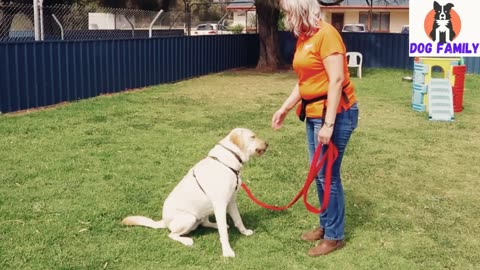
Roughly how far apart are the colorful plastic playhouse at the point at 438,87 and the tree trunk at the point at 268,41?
8732mm

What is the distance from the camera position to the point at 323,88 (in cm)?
408

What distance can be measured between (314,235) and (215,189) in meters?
1.00

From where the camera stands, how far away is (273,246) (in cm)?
Result: 461

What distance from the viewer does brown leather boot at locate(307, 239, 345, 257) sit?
4438 millimetres

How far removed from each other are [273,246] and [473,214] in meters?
2.09

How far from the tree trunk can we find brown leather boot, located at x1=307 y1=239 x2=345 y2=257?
1601 cm

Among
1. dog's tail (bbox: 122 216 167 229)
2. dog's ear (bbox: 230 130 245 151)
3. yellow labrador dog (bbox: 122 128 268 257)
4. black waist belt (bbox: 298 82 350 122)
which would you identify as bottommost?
dog's tail (bbox: 122 216 167 229)

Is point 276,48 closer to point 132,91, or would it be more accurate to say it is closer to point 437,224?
point 132,91

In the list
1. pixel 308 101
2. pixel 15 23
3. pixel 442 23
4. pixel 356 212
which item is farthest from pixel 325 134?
pixel 15 23

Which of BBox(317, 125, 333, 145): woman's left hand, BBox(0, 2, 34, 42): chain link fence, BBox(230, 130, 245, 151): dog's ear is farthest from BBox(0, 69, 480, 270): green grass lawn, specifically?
BBox(0, 2, 34, 42): chain link fence

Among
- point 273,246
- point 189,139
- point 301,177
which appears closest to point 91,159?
point 189,139

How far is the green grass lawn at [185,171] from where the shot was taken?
14.5 feet

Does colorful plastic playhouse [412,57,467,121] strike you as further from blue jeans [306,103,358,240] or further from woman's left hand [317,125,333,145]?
woman's left hand [317,125,333,145]

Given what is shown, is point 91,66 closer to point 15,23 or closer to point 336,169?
point 15,23
